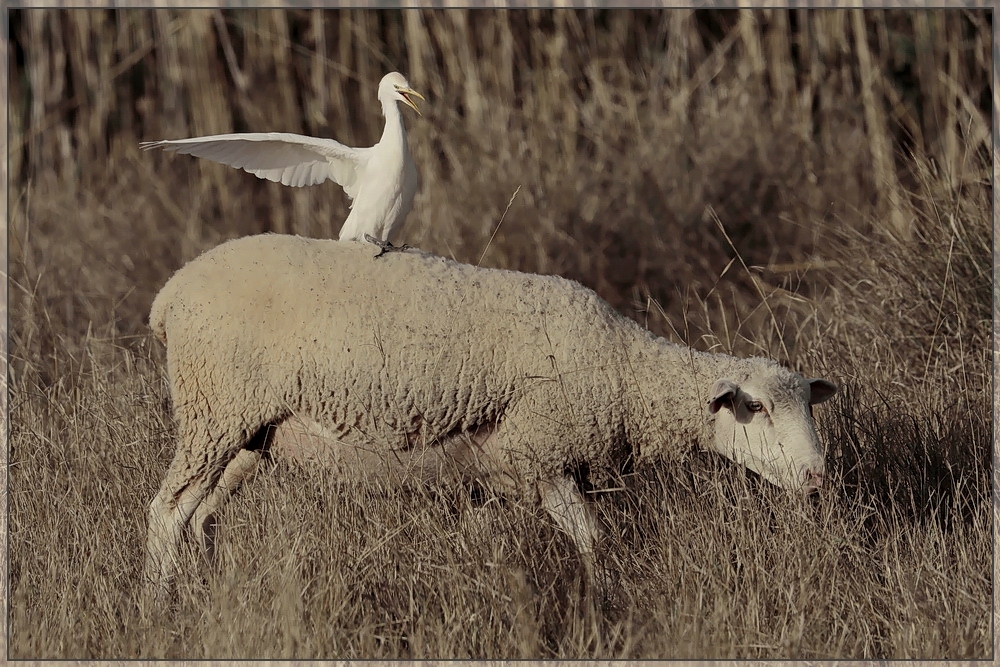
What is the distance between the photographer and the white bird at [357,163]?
4398mm

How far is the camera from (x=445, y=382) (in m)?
3.81

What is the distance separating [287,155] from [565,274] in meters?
3.40

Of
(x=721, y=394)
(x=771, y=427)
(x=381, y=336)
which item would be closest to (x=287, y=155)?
(x=381, y=336)

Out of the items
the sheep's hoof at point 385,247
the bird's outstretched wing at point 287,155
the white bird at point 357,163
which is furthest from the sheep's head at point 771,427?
the bird's outstretched wing at point 287,155

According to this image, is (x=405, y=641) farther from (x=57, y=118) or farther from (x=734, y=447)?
(x=57, y=118)

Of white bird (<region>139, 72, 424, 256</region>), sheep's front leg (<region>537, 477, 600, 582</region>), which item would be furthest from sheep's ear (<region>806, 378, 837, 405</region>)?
white bird (<region>139, 72, 424, 256</region>)

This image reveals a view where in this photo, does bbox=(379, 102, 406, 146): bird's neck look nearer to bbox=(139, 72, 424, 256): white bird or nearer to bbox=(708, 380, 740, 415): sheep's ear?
bbox=(139, 72, 424, 256): white bird

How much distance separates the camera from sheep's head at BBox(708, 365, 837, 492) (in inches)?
147

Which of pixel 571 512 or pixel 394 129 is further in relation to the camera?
pixel 394 129

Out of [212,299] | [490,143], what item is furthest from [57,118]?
[212,299]

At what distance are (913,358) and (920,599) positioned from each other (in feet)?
6.70

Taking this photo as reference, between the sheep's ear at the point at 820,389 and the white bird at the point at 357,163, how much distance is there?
154 cm

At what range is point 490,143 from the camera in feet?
26.4

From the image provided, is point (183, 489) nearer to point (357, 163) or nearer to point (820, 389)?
point (357, 163)
